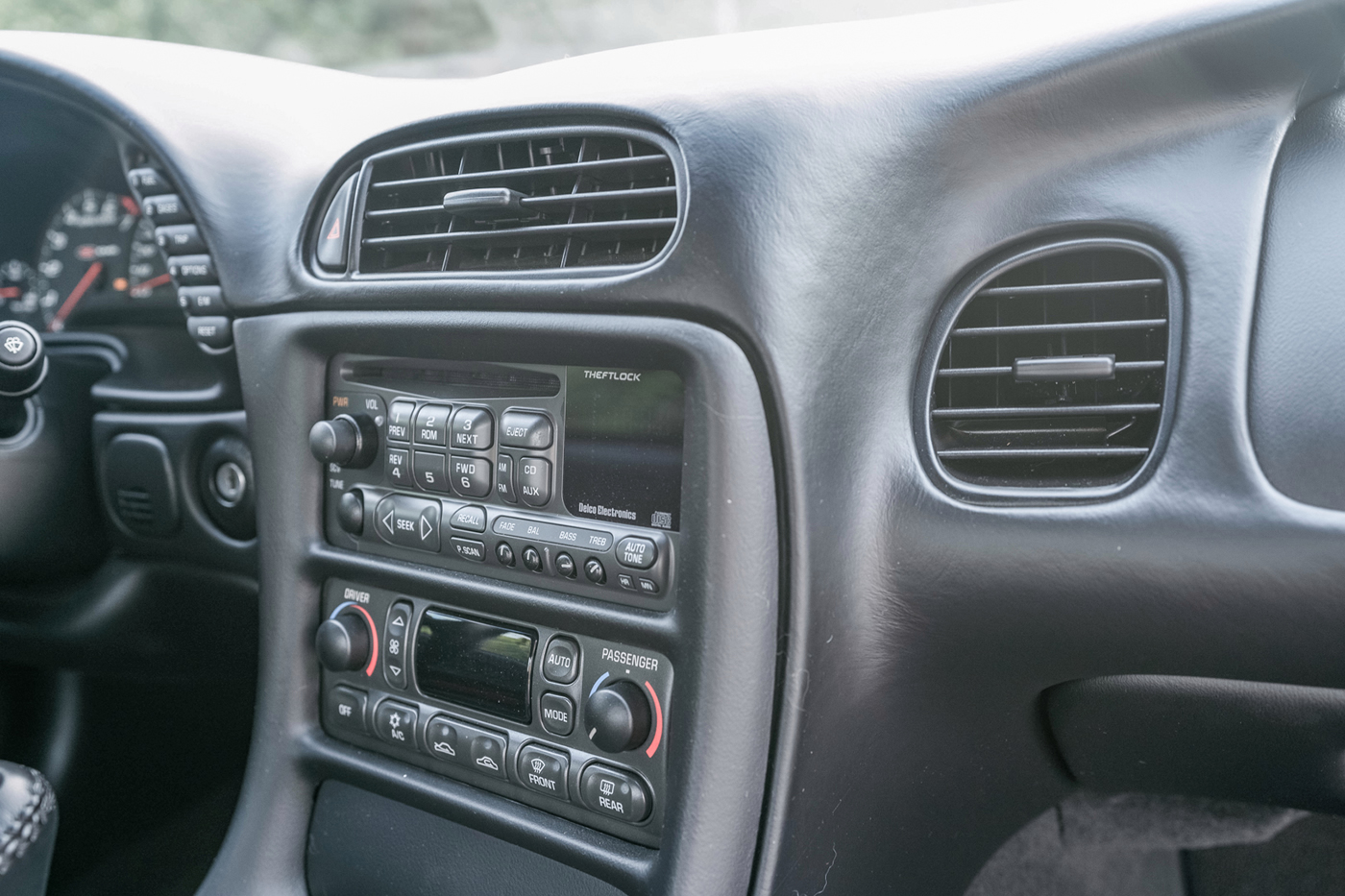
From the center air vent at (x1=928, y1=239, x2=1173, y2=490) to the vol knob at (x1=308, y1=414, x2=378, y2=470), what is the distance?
65 centimetres

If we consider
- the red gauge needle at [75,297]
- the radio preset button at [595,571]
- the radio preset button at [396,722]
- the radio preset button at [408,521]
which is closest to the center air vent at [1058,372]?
the radio preset button at [595,571]

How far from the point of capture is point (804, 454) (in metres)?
0.98

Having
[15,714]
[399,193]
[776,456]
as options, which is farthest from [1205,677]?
[15,714]

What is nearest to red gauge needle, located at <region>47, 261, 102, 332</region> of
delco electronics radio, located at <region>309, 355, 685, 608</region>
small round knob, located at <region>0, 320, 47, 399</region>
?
small round knob, located at <region>0, 320, 47, 399</region>

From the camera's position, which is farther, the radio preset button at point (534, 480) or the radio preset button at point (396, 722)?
the radio preset button at point (396, 722)

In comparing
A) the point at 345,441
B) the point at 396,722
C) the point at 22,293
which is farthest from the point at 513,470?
the point at 22,293

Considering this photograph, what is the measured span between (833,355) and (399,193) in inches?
23.5

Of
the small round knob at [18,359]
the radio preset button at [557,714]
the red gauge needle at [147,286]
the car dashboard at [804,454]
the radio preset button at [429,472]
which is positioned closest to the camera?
the car dashboard at [804,454]

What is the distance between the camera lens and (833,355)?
100 cm

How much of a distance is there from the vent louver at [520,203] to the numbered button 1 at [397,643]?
0.40 metres

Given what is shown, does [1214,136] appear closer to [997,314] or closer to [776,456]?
[997,314]

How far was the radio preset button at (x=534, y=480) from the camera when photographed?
1.14 metres

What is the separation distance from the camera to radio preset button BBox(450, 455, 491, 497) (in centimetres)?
119

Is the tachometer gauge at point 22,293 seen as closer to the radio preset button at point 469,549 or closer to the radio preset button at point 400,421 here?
the radio preset button at point 400,421
